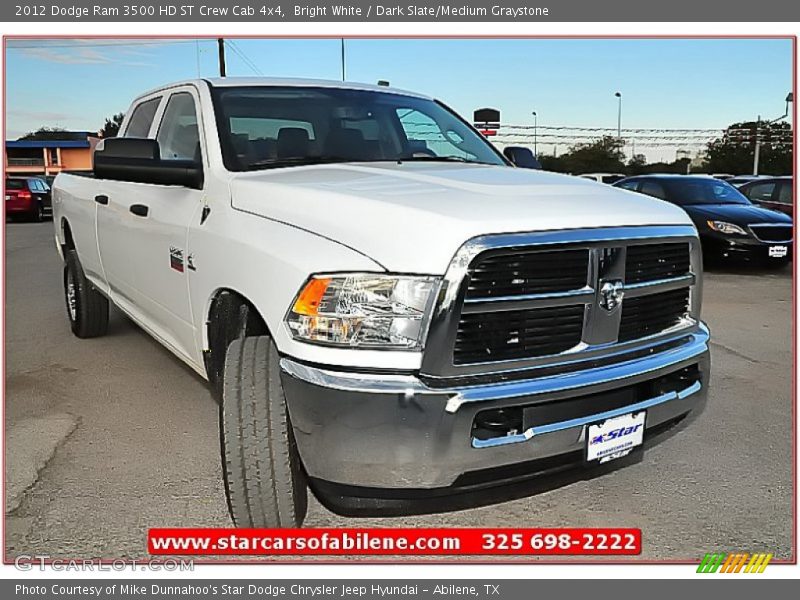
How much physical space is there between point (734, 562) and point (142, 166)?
114 inches

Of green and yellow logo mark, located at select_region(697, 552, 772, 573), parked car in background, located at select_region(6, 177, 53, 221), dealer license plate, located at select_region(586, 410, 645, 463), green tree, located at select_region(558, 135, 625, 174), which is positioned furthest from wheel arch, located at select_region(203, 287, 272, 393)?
green tree, located at select_region(558, 135, 625, 174)

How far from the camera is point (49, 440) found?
4039 millimetres

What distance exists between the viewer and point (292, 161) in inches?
143

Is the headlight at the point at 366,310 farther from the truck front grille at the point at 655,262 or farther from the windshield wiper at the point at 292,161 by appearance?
the windshield wiper at the point at 292,161

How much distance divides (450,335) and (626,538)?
1272 millimetres

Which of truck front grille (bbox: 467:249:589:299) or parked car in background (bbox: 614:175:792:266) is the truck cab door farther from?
parked car in background (bbox: 614:175:792:266)

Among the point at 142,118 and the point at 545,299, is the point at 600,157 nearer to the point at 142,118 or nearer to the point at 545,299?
the point at 142,118

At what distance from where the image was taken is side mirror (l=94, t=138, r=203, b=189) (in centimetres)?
340

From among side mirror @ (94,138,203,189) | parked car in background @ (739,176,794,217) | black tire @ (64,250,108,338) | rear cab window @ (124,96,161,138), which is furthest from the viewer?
parked car in background @ (739,176,794,217)

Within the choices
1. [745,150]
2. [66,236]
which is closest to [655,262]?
[66,236]

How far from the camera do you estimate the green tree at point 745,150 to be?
81.7 feet

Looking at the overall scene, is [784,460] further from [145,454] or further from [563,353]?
[145,454]

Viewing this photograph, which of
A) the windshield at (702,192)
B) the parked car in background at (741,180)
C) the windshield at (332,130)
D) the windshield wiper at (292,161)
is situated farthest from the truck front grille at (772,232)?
the windshield wiper at (292,161)

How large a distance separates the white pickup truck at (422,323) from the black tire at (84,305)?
2.75 meters
